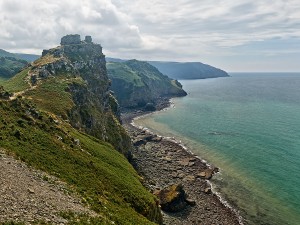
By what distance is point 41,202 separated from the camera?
3944 centimetres

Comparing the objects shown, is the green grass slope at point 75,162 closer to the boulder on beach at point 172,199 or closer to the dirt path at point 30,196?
the dirt path at point 30,196

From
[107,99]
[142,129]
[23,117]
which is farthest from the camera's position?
[142,129]

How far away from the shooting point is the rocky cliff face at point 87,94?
362 ft

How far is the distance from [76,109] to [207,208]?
52.8 meters

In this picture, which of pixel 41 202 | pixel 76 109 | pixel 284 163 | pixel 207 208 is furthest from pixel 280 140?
pixel 41 202

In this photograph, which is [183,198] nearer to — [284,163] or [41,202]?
[284,163]

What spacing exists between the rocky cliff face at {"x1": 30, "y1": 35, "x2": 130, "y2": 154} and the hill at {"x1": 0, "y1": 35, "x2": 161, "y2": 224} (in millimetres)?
421

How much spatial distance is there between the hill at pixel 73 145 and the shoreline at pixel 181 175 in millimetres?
14136

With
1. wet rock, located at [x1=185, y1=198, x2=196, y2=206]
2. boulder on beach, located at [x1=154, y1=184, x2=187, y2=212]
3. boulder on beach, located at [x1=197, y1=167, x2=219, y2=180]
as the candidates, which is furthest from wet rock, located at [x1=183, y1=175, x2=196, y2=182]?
boulder on beach, located at [x1=154, y1=184, x2=187, y2=212]

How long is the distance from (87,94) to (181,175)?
48958mm

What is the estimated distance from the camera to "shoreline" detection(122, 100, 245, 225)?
3499 inches

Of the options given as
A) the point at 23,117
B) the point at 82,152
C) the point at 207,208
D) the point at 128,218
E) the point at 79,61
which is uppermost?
the point at 79,61

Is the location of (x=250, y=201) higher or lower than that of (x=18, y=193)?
lower

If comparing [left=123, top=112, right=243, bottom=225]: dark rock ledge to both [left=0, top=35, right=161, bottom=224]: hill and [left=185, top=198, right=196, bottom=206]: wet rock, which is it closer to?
[left=185, top=198, right=196, bottom=206]: wet rock
